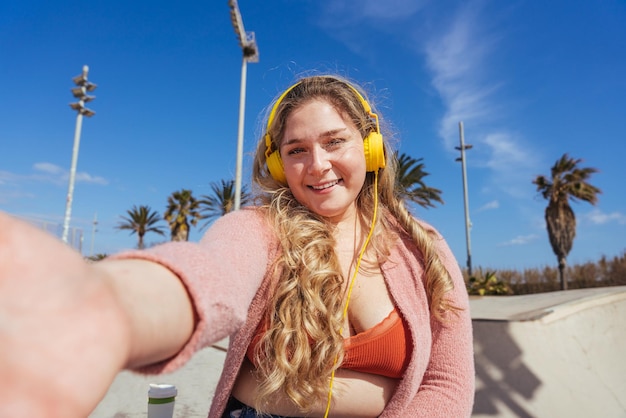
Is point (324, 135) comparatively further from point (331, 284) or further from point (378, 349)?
point (378, 349)

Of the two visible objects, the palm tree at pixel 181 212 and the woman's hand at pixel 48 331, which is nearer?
the woman's hand at pixel 48 331

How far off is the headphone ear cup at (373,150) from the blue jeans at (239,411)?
1.06m

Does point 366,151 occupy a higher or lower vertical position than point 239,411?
higher

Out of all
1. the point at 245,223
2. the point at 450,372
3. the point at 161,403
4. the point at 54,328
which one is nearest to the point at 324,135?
the point at 245,223

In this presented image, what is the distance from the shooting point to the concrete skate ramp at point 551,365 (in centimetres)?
366

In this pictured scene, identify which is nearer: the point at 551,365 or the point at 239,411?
the point at 239,411

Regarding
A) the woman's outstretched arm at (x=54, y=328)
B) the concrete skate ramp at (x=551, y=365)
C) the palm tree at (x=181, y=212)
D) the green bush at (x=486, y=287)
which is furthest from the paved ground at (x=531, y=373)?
the palm tree at (x=181, y=212)

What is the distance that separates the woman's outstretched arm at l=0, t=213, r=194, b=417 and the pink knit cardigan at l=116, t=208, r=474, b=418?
0.26 m

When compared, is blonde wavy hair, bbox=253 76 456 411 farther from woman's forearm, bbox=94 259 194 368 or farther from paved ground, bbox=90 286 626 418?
paved ground, bbox=90 286 626 418

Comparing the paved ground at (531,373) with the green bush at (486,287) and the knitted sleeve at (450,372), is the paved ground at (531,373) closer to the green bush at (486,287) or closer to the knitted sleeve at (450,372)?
the knitted sleeve at (450,372)

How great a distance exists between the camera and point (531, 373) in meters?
3.92

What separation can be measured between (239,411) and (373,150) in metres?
1.18

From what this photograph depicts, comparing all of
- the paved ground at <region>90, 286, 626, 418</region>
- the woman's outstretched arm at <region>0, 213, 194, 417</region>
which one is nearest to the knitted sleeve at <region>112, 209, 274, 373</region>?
the woman's outstretched arm at <region>0, 213, 194, 417</region>

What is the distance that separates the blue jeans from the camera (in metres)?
1.34
